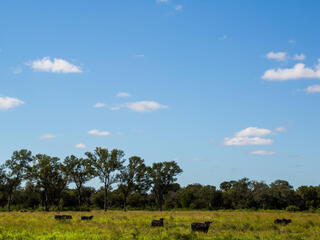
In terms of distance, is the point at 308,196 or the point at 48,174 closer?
the point at 48,174

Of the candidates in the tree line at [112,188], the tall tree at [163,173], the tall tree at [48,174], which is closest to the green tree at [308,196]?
the tree line at [112,188]

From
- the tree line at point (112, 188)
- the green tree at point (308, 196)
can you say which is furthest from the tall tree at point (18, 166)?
the green tree at point (308, 196)

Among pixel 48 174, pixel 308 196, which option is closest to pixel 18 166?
pixel 48 174

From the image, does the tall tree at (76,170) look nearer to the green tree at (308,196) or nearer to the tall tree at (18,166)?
the tall tree at (18,166)

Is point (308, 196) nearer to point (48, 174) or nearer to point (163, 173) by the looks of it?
point (163, 173)

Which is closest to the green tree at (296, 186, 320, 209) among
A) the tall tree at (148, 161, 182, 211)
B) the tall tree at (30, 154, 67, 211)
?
the tall tree at (148, 161, 182, 211)

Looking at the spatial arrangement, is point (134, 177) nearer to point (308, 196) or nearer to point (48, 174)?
point (48, 174)

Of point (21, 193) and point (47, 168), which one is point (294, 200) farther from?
point (21, 193)

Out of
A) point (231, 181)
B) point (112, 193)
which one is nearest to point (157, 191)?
point (112, 193)

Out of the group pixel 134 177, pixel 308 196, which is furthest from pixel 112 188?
pixel 308 196

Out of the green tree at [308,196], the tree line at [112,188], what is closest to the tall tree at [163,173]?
the tree line at [112,188]

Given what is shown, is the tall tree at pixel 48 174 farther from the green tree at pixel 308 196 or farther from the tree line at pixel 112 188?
the green tree at pixel 308 196

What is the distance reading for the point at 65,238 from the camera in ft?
66.4

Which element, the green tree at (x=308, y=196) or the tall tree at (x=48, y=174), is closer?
the tall tree at (x=48, y=174)
